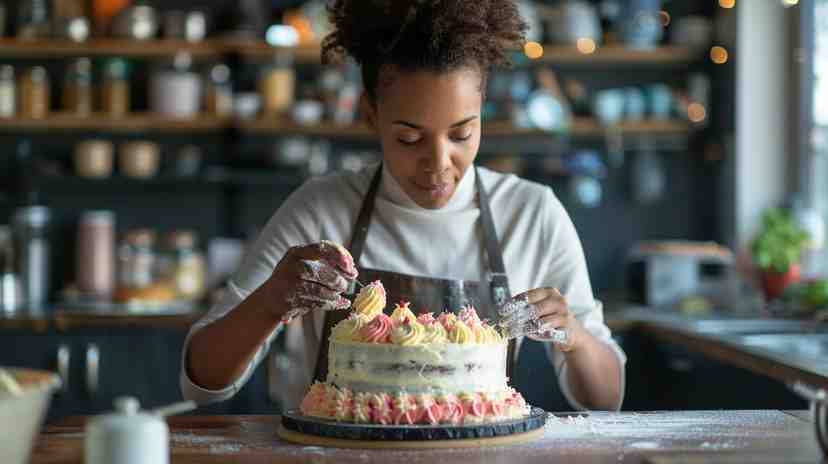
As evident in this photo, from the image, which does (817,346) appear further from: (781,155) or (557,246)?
(781,155)

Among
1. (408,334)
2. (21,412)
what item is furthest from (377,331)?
(21,412)

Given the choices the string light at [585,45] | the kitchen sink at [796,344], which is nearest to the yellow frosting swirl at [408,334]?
the kitchen sink at [796,344]

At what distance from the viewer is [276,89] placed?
540cm

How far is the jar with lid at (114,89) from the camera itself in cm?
537

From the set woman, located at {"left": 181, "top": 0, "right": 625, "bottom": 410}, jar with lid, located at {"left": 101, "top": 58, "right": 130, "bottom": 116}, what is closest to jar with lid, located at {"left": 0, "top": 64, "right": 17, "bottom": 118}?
jar with lid, located at {"left": 101, "top": 58, "right": 130, "bottom": 116}

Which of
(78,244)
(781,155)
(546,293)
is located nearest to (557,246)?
(546,293)

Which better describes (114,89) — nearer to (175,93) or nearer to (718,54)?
(175,93)

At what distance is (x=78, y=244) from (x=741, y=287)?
292 centimetres

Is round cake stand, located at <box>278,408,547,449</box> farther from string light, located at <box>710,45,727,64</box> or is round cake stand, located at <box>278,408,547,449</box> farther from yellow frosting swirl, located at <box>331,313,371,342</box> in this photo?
string light, located at <box>710,45,727,64</box>

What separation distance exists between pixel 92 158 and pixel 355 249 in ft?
10.3

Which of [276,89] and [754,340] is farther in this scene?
[276,89]

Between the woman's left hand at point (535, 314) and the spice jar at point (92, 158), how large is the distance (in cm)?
358

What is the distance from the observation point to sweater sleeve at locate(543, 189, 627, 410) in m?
2.52

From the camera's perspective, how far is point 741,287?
502 centimetres
